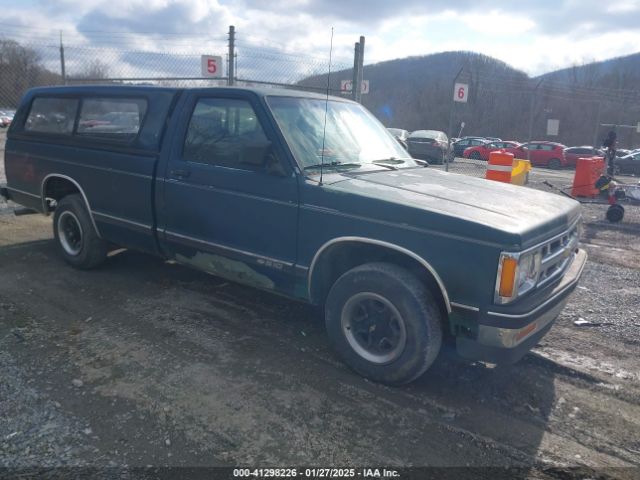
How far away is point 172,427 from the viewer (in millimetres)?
2939

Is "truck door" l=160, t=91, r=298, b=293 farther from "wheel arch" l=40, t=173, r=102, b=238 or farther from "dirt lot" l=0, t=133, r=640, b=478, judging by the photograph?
"wheel arch" l=40, t=173, r=102, b=238

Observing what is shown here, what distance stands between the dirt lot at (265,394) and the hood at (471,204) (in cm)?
114

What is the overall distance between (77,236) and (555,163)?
2878 centimetres

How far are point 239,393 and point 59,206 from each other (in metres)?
3.56

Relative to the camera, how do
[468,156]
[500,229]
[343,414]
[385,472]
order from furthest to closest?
1. [468,156]
2. [343,414]
3. [500,229]
4. [385,472]

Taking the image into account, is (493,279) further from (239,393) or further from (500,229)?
(239,393)

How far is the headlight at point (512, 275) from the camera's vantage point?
9.36 feet

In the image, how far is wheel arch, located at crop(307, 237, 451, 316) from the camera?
3214mm

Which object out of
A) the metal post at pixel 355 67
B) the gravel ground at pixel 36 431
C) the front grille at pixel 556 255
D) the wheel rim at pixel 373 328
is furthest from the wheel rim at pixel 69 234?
the metal post at pixel 355 67

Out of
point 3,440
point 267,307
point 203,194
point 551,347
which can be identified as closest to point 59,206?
point 203,194

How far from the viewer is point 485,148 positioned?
29.7m

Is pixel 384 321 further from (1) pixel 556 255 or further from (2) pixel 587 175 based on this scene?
(2) pixel 587 175

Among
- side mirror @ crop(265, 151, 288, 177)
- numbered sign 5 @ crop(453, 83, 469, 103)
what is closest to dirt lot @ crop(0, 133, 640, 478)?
side mirror @ crop(265, 151, 288, 177)

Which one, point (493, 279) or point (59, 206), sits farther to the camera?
point (59, 206)
